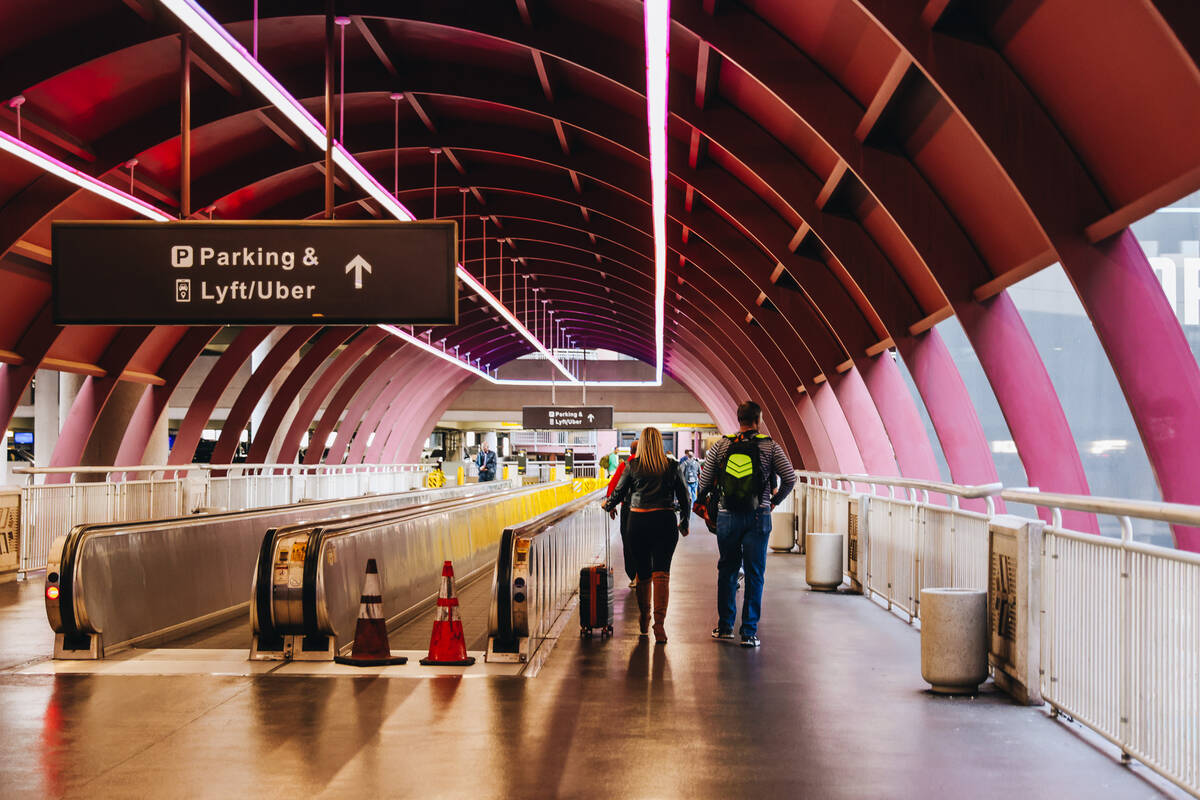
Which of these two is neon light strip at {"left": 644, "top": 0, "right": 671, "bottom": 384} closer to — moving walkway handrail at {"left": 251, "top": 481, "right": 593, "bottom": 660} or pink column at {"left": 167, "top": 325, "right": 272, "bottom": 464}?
moving walkway handrail at {"left": 251, "top": 481, "right": 593, "bottom": 660}

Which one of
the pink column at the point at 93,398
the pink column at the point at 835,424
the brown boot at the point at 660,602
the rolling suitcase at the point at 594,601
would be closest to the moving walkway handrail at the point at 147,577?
the rolling suitcase at the point at 594,601

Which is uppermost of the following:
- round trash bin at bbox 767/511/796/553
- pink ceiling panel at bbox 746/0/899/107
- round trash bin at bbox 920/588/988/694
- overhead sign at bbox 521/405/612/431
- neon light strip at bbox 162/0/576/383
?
pink ceiling panel at bbox 746/0/899/107

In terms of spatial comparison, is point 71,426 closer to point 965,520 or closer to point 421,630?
point 421,630

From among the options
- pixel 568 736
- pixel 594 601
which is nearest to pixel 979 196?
pixel 594 601

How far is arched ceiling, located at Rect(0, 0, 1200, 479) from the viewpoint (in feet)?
27.6

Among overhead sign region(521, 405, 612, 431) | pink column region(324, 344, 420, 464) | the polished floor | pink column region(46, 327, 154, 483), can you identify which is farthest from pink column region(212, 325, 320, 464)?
the polished floor

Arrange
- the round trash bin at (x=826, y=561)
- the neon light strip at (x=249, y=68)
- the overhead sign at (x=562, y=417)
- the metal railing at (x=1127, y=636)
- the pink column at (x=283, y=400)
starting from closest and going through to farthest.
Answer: the metal railing at (x=1127, y=636) → the neon light strip at (x=249, y=68) → the round trash bin at (x=826, y=561) → the pink column at (x=283, y=400) → the overhead sign at (x=562, y=417)

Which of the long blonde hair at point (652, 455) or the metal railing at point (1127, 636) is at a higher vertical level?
the long blonde hair at point (652, 455)

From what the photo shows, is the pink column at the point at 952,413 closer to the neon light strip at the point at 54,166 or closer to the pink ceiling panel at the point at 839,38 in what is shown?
the pink ceiling panel at the point at 839,38

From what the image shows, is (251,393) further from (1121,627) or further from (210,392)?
(1121,627)

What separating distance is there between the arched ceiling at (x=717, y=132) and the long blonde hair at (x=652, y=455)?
3538 mm

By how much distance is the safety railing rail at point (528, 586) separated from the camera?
338 inches

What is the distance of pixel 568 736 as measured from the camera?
615cm

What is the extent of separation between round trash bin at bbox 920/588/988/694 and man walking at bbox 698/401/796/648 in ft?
6.84
